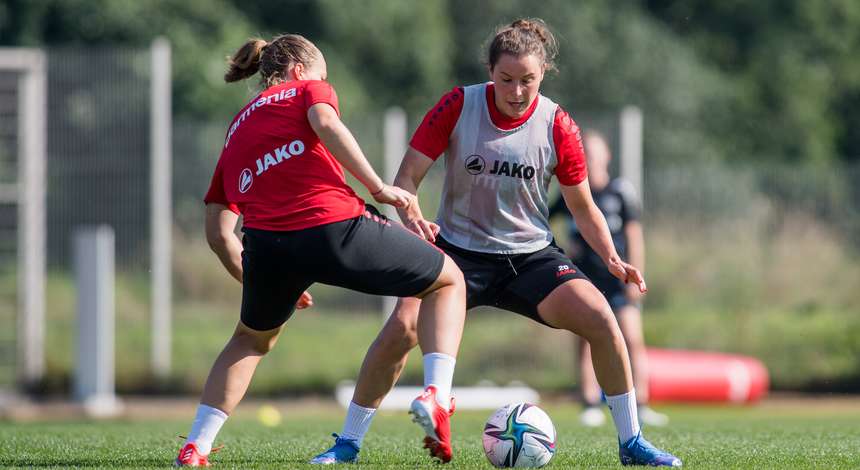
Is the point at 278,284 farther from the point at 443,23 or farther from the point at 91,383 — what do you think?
the point at 443,23

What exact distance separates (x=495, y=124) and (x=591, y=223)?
61 cm

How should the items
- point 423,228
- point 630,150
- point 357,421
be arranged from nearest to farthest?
point 423,228 < point 357,421 < point 630,150

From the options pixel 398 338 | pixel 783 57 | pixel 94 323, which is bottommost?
pixel 398 338

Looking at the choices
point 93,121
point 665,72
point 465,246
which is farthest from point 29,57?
point 665,72

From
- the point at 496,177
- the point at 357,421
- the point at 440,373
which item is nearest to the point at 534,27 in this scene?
the point at 496,177

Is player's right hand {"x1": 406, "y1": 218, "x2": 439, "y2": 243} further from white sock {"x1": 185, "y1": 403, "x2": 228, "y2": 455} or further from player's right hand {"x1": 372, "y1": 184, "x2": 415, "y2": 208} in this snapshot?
white sock {"x1": 185, "y1": 403, "x2": 228, "y2": 455}

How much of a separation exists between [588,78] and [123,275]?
52.5 ft

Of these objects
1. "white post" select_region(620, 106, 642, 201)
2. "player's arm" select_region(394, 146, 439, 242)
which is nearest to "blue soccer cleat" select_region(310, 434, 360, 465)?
"player's arm" select_region(394, 146, 439, 242)

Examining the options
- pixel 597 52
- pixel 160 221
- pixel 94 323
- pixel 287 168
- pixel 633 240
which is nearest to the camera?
pixel 287 168

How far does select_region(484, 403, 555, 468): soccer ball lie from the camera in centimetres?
527

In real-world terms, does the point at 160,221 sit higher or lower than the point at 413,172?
higher

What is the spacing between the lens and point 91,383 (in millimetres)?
13430

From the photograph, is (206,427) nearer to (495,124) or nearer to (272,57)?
(272,57)

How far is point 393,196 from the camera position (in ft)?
16.1
